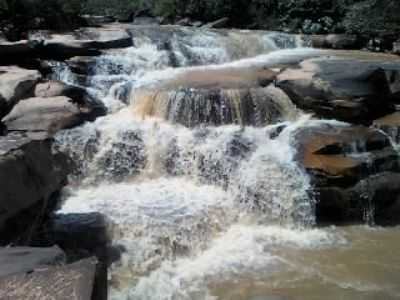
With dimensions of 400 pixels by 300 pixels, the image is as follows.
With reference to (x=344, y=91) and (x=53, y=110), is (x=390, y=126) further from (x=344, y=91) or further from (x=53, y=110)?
(x=53, y=110)

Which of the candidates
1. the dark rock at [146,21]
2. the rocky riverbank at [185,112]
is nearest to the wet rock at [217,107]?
the rocky riverbank at [185,112]

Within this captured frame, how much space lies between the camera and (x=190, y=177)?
7629 mm

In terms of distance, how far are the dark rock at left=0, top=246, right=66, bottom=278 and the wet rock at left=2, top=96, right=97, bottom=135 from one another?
4.86 meters

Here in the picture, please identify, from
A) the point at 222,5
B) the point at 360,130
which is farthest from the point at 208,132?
the point at 222,5

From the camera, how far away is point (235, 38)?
12.7 m

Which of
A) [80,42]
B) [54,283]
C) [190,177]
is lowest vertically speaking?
[190,177]

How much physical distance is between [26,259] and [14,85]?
19.3 ft

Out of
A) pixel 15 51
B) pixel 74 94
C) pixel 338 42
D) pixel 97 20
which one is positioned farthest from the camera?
pixel 97 20

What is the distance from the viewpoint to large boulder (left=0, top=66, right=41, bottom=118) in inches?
308

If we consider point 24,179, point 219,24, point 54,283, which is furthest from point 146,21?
point 54,283

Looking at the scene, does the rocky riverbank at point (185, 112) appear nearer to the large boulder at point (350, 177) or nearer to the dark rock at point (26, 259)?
the large boulder at point (350, 177)

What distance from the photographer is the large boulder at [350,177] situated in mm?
6965

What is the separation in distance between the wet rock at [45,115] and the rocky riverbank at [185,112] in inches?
0.7

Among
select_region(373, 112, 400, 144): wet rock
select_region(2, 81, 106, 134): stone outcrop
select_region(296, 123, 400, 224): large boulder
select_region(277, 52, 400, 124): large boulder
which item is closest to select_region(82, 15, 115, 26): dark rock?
select_region(2, 81, 106, 134): stone outcrop
